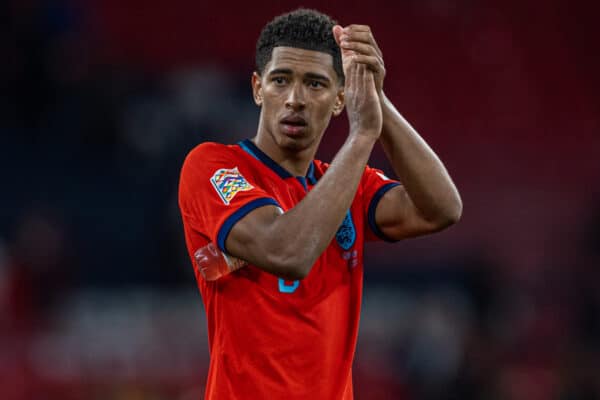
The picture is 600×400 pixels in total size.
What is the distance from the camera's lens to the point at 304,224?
7.86 feet

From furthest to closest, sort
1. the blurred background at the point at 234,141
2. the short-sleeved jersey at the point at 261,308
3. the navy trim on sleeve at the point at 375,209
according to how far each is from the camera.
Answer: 1. the blurred background at the point at 234,141
2. the navy trim on sleeve at the point at 375,209
3. the short-sleeved jersey at the point at 261,308

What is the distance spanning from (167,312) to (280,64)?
452cm

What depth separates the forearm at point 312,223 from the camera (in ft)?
Answer: 7.86

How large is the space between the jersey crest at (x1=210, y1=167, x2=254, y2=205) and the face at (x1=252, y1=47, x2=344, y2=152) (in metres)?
0.22

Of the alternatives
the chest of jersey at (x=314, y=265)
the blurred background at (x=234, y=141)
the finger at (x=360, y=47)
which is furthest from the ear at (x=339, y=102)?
the blurred background at (x=234, y=141)

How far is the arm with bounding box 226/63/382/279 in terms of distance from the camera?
7.86 ft

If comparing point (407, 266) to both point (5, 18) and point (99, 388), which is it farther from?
point (5, 18)

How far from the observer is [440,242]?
845cm

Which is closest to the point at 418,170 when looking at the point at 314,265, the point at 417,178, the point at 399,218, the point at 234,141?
the point at 417,178

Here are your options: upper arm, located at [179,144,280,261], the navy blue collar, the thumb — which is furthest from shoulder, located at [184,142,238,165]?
the thumb

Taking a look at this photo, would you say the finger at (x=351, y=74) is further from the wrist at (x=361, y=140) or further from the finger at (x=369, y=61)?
the wrist at (x=361, y=140)

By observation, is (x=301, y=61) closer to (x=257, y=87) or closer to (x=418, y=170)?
(x=257, y=87)

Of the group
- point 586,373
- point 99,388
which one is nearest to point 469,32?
point 586,373

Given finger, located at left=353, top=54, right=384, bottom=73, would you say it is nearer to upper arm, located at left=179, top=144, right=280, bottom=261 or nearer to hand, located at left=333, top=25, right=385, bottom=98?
hand, located at left=333, top=25, right=385, bottom=98
